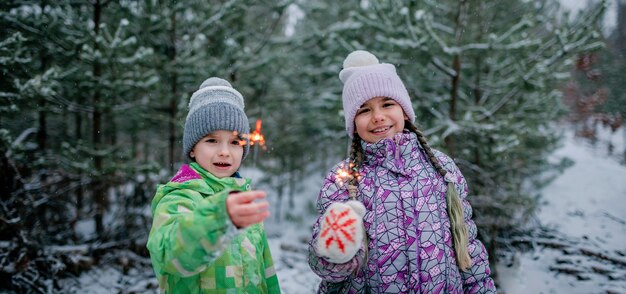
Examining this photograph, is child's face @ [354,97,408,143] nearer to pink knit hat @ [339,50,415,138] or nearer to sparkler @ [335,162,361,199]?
pink knit hat @ [339,50,415,138]

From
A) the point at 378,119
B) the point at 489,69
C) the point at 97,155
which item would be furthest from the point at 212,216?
the point at 489,69

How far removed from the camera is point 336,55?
8.09 metres

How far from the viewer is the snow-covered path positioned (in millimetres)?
4176

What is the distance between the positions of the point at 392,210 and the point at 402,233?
134 millimetres

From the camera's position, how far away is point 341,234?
1.51 m

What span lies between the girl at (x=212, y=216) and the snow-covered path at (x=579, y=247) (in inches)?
167

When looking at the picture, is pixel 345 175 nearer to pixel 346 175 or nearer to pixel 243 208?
pixel 346 175

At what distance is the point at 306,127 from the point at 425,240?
450 inches

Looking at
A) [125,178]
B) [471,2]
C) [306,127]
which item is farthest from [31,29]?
[306,127]

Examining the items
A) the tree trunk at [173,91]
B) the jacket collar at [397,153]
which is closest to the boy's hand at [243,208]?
the jacket collar at [397,153]

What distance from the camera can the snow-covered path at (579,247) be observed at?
13.7ft

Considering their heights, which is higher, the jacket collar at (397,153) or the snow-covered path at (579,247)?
the jacket collar at (397,153)

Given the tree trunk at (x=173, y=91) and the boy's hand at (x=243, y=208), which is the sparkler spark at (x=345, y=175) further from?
the tree trunk at (x=173, y=91)

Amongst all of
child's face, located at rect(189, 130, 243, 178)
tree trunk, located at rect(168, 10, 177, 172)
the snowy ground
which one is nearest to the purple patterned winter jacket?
child's face, located at rect(189, 130, 243, 178)
